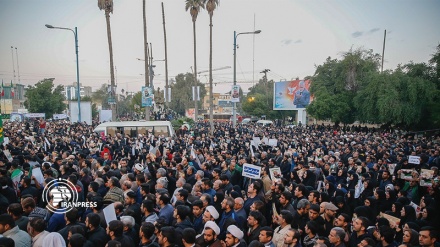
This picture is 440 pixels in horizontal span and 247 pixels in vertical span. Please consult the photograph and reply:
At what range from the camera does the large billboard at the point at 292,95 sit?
46719 mm

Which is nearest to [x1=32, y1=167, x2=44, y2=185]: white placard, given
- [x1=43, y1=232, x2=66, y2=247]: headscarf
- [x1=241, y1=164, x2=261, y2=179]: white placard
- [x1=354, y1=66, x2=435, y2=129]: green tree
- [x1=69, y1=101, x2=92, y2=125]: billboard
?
[x1=43, y1=232, x2=66, y2=247]: headscarf

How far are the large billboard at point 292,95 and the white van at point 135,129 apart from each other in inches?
1127

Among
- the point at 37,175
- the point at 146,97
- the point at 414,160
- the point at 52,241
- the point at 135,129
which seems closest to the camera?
the point at 52,241

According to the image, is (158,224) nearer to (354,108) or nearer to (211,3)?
(211,3)

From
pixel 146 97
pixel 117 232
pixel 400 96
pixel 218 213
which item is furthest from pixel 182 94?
pixel 117 232

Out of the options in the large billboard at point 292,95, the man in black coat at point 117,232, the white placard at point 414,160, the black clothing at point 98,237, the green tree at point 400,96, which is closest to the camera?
the man in black coat at point 117,232

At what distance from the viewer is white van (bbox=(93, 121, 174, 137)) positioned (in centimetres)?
2238

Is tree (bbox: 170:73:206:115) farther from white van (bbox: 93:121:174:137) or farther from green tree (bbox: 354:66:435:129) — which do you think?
white van (bbox: 93:121:174:137)

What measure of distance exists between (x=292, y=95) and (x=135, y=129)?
31.1 meters

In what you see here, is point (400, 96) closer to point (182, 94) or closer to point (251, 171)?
point (251, 171)

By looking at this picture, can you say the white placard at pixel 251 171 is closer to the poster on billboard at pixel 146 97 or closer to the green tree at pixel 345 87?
the poster on billboard at pixel 146 97

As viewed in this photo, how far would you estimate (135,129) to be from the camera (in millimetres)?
22531

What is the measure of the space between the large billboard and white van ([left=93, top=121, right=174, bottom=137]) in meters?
28.6

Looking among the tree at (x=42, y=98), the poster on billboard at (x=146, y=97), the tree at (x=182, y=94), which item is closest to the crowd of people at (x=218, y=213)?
the poster on billboard at (x=146, y=97)
